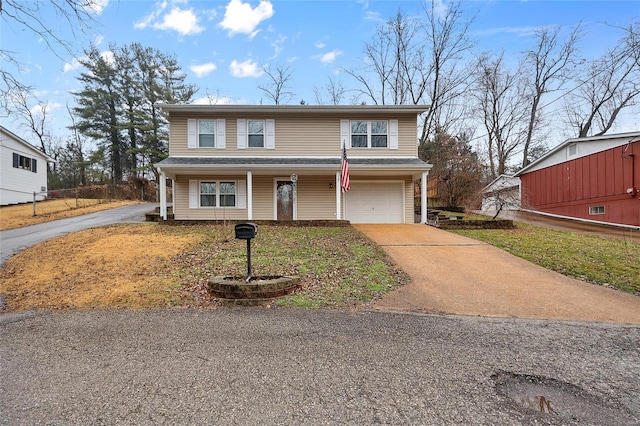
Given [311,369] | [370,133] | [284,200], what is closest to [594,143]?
[370,133]

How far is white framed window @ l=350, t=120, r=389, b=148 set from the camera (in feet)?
48.6

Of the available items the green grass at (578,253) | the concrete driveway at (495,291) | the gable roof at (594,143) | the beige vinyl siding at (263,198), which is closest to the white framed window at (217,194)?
the beige vinyl siding at (263,198)

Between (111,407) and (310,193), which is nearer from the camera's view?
(111,407)

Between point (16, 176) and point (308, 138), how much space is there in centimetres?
2179

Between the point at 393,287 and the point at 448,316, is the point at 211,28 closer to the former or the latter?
the point at 393,287

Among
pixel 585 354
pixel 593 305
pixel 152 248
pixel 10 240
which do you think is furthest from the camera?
pixel 10 240

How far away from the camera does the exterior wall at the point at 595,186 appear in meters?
12.9

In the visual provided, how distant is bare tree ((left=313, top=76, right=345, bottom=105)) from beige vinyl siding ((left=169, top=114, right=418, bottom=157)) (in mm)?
11754

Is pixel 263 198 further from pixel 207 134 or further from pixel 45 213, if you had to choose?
pixel 45 213

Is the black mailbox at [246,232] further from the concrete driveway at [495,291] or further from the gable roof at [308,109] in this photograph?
the gable roof at [308,109]

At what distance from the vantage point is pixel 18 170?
21672 millimetres

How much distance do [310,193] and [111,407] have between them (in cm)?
1275

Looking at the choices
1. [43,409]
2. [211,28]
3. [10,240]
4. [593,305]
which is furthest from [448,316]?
[211,28]

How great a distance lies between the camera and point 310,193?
48.6ft
